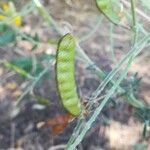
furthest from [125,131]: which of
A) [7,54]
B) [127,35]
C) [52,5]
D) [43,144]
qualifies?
[52,5]

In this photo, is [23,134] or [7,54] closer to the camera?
[23,134]

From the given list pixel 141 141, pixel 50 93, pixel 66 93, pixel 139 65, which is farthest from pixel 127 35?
pixel 66 93

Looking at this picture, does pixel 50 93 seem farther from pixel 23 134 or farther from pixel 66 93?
pixel 66 93

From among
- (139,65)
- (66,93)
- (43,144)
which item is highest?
(66,93)

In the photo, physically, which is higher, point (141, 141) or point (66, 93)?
point (66, 93)

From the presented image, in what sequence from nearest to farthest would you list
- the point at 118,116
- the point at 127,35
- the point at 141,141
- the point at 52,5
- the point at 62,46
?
the point at 62,46 → the point at 141,141 → the point at 118,116 → the point at 127,35 → the point at 52,5

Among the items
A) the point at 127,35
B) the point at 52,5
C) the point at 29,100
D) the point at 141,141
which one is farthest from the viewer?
the point at 52,5
